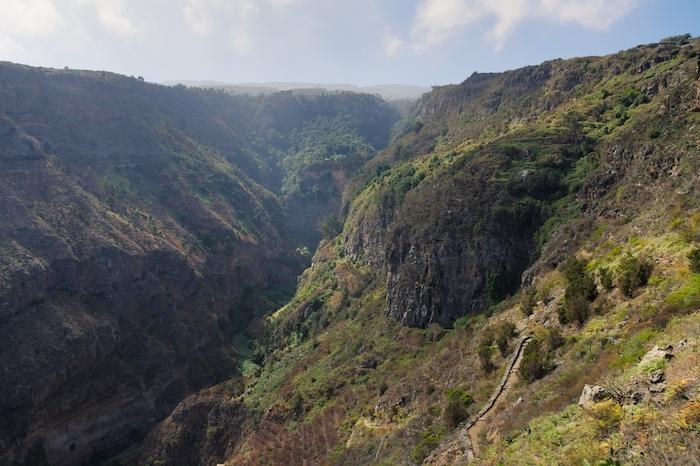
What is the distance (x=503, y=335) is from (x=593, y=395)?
16.3 m

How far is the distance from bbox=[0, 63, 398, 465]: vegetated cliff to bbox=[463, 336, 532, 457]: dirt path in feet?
177

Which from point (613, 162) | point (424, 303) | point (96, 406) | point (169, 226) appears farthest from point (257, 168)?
point (613, 162)

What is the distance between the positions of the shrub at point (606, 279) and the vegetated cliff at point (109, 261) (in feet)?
198

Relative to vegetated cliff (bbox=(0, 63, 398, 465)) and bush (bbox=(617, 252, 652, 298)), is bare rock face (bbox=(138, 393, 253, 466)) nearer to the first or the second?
vegetated cliff (bbox=(0, 63, 398, 465))

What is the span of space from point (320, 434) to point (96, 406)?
35828mm

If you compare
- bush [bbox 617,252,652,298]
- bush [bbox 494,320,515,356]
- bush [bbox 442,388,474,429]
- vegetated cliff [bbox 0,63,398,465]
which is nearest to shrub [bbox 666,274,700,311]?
bush [bbox 617,252,652,298]

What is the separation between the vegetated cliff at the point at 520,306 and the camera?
1513 cm

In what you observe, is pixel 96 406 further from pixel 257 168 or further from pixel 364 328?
pixel 257 168

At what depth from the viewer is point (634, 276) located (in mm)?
22266

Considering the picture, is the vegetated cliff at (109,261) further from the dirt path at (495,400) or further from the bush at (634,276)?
the bush at (634,276)

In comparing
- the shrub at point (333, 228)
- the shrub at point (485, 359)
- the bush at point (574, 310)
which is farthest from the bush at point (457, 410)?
the shrub at point (333, 228)

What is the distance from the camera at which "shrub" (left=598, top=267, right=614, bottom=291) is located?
79.5 feet

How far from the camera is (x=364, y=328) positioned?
58.9 meters

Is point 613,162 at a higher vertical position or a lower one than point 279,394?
higher
